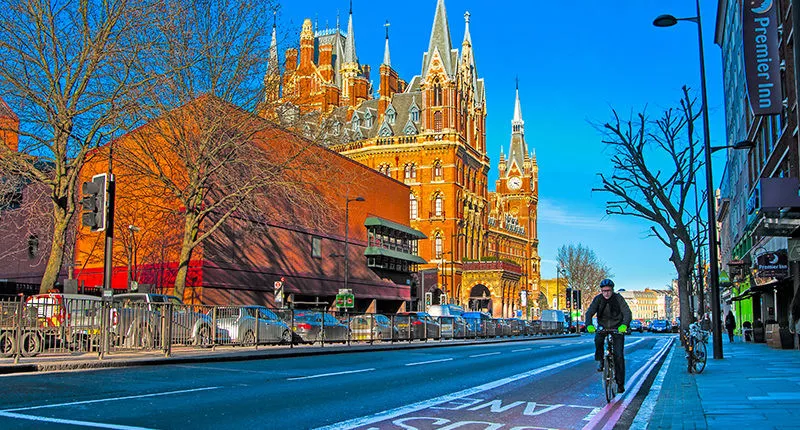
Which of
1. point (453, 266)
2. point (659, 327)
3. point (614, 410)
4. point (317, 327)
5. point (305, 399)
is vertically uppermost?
point (453, 266)

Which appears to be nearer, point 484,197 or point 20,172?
point 20,172

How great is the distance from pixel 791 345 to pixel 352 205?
3345 centimetres

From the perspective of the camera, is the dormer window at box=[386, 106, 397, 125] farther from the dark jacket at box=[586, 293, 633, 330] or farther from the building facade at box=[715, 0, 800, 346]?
the dark jacket at box=[586, 293, 633, 330]

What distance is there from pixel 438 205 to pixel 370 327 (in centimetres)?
6114

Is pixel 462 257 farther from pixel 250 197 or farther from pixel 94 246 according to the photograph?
pixel 250 197

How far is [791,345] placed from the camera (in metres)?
27.6

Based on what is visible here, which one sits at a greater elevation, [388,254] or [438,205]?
[438,205]

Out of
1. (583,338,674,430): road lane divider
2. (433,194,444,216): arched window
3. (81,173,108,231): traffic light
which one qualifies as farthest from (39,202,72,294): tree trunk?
(433,194,444,216): arched window

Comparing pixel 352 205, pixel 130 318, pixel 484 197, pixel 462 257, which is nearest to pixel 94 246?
pixel 352 205

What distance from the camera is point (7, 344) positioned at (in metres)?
16.5

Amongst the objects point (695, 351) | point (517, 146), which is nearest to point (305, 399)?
point (695, 351)

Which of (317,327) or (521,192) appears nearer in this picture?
(317,327)

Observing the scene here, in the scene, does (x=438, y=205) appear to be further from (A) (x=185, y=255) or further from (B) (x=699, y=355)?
(B) (x=699, y=355)

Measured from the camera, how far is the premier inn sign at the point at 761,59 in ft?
76.4
